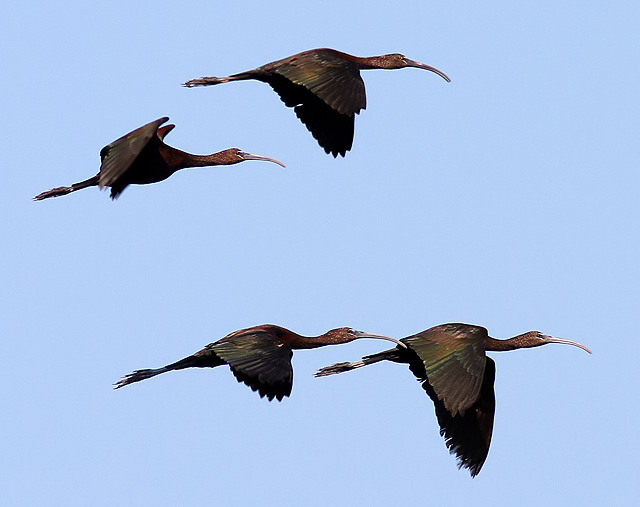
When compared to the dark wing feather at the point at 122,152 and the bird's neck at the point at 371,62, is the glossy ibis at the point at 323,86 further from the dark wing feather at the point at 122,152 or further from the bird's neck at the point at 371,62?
the dark wing feather at the point at 122,152

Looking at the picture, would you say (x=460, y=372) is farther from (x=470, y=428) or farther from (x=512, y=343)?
(x=512, y=343)

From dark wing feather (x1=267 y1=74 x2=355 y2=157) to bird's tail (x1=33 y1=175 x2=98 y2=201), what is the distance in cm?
299

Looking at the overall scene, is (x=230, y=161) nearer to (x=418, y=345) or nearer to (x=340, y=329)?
(x=340, y=329)

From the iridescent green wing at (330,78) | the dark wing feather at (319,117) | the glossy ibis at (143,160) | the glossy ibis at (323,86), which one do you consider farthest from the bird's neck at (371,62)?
the glossy ibis at (143,160)

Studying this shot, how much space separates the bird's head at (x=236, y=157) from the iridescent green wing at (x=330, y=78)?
1829 mm

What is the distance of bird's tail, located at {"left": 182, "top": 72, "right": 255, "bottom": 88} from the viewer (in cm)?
2420

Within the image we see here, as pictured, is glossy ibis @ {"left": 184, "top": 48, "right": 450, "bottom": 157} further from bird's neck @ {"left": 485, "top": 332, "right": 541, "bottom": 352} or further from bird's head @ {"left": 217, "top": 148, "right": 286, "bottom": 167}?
bird's neck @ {"left": 485, "top": 332, "right": 541, "bottom": 352}

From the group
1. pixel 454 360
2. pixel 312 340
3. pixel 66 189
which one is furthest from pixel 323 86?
pixel 66 189

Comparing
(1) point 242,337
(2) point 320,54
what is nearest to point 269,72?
(2) point 320,54

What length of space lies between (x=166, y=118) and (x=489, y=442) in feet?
20.6

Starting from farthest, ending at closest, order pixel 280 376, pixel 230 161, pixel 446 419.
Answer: pixel 230 161
pixel 446 419
pixel 280 376

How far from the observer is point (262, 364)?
69.6 feet

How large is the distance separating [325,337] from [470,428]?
254cm

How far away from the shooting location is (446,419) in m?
23.1
